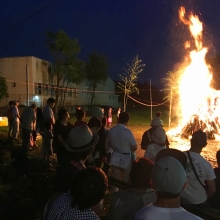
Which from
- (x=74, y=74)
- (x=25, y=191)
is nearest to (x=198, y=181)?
(x=25, y=191)

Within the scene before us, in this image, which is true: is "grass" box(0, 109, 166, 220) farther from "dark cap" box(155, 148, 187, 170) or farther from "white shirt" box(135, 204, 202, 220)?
"white shirt" box(135, 204, 202, 220)

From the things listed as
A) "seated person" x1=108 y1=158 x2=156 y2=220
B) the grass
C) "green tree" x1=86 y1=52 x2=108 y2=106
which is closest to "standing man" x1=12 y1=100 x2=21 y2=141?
the grass

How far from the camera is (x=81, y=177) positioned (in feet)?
7.97

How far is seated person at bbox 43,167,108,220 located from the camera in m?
2.33

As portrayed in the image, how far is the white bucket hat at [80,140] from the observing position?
11.3 feet

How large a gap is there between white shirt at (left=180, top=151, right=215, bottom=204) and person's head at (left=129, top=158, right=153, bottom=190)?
0.91 metres

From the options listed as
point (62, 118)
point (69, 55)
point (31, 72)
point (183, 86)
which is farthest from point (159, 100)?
point (62, 118)

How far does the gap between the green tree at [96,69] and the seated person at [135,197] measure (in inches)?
2019

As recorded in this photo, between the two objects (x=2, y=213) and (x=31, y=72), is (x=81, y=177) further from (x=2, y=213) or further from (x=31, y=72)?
(x=31, y=72)

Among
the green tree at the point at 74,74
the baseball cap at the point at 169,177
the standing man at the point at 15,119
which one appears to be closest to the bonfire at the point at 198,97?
the standing man at the point at 15,119

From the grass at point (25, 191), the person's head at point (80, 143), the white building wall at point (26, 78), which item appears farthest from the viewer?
the white building wall at point (26, 78)

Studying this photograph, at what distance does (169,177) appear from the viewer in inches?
87.5

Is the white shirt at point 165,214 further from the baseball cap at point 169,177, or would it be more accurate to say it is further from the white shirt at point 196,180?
the white shirt at point 196,180

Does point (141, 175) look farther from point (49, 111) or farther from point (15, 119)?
point (15, 119)
